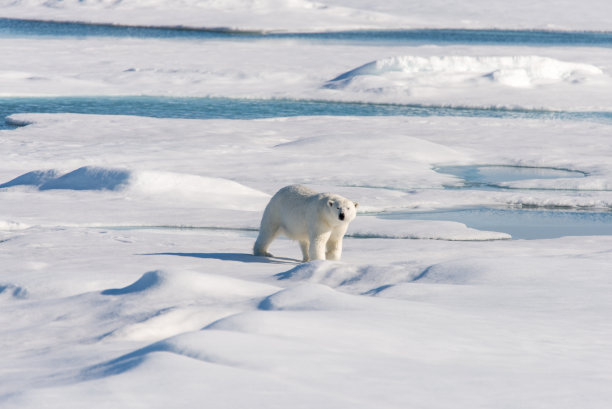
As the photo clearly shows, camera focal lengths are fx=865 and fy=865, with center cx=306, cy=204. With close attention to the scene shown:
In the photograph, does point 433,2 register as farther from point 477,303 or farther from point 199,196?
point 477,303

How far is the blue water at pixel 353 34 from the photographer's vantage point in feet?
125

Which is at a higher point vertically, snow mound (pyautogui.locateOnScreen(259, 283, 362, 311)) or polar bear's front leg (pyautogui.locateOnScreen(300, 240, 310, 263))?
snow mound (pyautogui.locateOnScreen(259, 283, 362, 311))

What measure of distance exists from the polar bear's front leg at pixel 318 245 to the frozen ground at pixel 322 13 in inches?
1457

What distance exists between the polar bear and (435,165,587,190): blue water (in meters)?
5.20

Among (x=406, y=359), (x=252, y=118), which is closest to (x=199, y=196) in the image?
(x=406, y=359)

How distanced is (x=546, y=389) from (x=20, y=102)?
18.6 m

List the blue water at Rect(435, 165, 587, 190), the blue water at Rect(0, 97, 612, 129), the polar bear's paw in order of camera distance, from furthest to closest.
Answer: the blue water at Rect(0, 97, 612, 129) < the blue water at Rect(435, 165, 587, 190) < the polar bear's paw

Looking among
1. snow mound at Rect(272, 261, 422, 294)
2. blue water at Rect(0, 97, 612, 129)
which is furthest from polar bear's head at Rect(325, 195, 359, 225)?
blue water at Rect(0, 97, 612, 129)

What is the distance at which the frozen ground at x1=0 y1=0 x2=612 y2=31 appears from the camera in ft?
144

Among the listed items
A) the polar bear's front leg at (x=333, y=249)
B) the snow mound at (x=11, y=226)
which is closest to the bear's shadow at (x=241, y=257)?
the polar bear's front leg at (x=333, y=249)

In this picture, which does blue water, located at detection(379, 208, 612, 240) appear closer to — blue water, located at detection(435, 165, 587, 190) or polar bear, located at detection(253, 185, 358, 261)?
blue water, located at detection(435, 165, 587, 190)

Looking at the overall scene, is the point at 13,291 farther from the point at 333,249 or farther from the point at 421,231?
the point at 421,231

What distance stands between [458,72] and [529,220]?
603 inches

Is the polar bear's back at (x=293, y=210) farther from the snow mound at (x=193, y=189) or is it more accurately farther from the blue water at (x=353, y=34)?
the blue water at (x=353, y=34)
